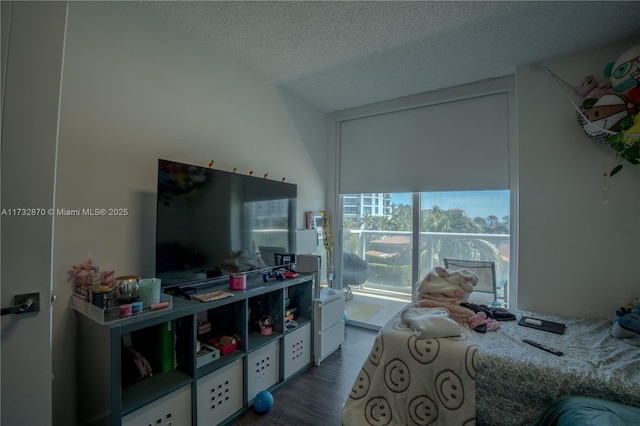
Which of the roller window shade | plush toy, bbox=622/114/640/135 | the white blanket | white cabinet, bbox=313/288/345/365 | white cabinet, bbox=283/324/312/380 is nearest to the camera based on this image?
the white blanket

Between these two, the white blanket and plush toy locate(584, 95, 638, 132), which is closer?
the white blanket

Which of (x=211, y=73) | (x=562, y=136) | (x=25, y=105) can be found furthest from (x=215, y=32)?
(x=562, y=136)

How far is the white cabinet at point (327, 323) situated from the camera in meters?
2.42

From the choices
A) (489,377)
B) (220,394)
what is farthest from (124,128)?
(489,377)

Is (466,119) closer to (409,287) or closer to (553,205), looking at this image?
(553,205)

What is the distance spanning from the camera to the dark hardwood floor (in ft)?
5.72

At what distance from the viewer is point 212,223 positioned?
1.88 meters

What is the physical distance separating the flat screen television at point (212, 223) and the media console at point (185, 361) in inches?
7.7

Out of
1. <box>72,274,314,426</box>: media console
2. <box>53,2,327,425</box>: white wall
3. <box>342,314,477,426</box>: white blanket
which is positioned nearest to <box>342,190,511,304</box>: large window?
<box>342,314,477,426</box>: white blanket

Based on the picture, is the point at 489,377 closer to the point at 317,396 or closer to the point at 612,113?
the point at 317,396

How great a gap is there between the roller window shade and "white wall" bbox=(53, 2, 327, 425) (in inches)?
60.7

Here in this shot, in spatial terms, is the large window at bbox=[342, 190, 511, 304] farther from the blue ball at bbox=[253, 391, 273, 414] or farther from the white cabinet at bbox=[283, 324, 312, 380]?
the blue ball at bbox=[253, 391, 273, 414]

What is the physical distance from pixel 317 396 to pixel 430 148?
2.62 m

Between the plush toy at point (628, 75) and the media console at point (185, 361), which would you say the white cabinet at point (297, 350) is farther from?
the plush toy at point (628, 75)
